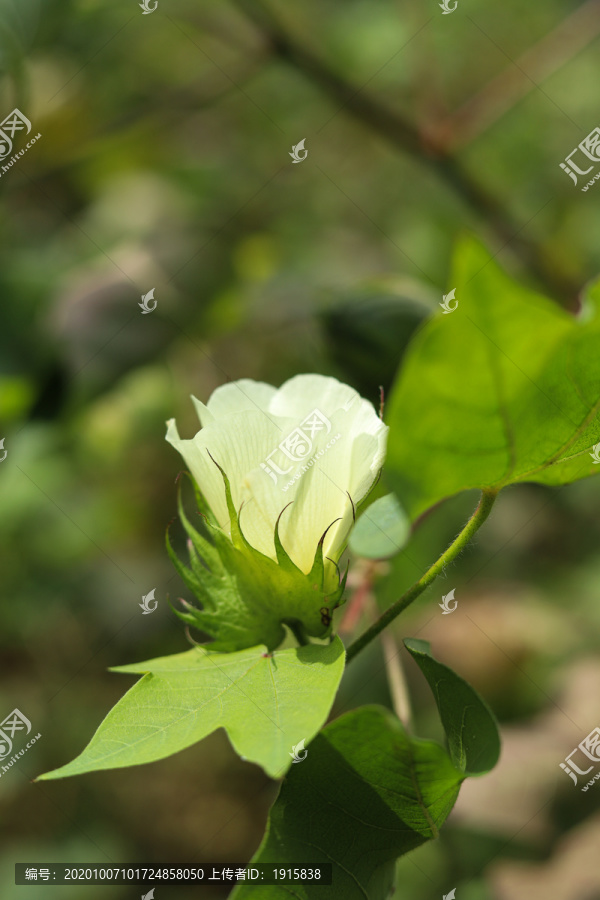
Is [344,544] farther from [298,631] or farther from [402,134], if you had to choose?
[402,134]

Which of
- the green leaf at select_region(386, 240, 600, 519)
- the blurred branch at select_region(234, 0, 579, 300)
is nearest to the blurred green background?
the blurred branch at select_region(234, 0, 579, 300)

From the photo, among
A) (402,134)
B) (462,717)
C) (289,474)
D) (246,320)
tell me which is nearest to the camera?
(462,717)

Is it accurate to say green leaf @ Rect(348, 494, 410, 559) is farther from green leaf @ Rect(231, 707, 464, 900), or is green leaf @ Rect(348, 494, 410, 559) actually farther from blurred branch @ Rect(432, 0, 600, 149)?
blurred branch @ Rect(432, 0, 600, 149)

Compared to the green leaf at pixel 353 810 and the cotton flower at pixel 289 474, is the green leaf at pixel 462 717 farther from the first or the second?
the cotton flower at pixel 289 474

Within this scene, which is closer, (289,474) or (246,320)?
(289,474)

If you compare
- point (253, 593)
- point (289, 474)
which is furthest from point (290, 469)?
point (253, 593)

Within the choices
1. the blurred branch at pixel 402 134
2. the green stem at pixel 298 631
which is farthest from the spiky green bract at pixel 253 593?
the blurred branch at pixel 402 134

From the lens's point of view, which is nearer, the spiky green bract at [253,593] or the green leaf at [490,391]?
the green leaf at [490,391]
